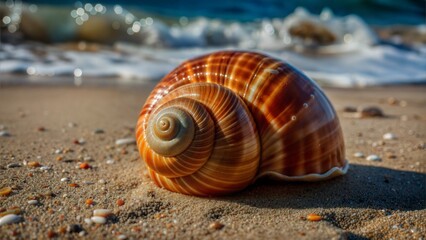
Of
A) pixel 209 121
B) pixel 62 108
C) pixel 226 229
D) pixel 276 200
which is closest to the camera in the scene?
pixel 226 229

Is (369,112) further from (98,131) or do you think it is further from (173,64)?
(173,64)

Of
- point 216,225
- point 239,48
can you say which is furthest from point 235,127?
point 239,48

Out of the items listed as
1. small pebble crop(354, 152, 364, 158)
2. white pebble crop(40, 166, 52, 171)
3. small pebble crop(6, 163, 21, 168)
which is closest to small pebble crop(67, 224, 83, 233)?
white pebble crop(40, 166, 52, 171)

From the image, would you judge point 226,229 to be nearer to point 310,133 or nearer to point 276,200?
point 276,200

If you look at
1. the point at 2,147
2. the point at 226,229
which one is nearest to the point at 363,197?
the point at 226,229

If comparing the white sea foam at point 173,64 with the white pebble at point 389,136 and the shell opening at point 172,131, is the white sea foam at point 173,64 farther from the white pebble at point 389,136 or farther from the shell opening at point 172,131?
the shell opening at point 172,131

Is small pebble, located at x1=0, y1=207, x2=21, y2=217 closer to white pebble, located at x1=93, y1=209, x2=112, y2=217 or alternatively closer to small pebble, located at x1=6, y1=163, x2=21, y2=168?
white pebble, located at x1=93, y1=209, x2=112, y2=217
